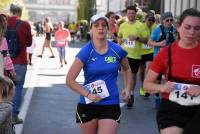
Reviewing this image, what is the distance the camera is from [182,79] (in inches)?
194

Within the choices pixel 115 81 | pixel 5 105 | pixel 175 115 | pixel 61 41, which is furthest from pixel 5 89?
pixel 61 41

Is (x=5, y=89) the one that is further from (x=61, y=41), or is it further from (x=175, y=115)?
(x=61, y=41)

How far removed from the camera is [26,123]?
9344 millimetres

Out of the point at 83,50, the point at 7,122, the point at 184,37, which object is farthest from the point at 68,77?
the point at 7,122

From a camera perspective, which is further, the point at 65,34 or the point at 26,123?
the point at 65,34

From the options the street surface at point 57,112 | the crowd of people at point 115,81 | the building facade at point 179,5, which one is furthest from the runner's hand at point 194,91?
the building facade at point 179,5

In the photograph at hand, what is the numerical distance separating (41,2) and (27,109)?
13139 cm

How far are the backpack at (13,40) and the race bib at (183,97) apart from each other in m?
4.43

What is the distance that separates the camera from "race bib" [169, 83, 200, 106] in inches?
191

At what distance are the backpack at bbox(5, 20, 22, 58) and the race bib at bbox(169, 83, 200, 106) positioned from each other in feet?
14.5

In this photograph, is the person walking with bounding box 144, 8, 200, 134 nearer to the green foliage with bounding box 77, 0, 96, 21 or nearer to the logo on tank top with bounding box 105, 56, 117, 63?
the logo on tank top with bounding box 105, 56, 117, 63

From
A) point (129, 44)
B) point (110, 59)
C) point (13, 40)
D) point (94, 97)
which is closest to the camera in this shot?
point (94, 97)

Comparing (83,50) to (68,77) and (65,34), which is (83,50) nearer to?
(68,77)

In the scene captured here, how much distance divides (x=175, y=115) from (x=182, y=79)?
31 cm
